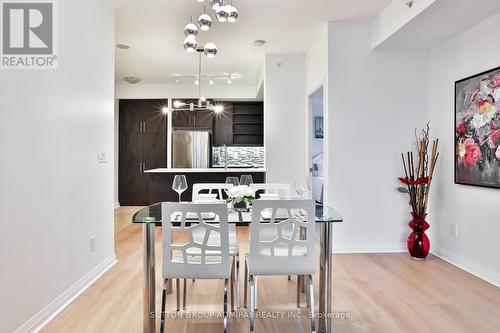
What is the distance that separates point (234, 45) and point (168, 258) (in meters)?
3.61

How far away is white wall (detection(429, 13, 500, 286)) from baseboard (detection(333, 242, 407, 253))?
1.34ft

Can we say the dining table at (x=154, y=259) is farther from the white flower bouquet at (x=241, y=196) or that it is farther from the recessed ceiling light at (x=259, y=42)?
the recessed ceiling light at (x=259, y=42)

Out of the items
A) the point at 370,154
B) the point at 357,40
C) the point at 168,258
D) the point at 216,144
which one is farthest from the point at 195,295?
the point at 216,144

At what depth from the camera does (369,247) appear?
394cm

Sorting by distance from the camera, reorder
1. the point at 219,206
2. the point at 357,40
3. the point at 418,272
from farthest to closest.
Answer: the point at 357,40
the point at 418,272
the point at 219,206

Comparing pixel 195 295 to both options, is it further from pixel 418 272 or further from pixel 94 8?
pixel 94 8

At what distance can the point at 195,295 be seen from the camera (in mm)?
2674

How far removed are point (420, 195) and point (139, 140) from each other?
19.2 ft

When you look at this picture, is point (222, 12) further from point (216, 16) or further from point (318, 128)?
point (318, 128)

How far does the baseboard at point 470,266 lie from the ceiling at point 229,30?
8.91ft

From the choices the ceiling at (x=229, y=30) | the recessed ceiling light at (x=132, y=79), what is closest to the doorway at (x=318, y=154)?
the ceiling at (x=229, y=30)

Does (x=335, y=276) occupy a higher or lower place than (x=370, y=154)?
lower

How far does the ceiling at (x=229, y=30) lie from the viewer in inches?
137

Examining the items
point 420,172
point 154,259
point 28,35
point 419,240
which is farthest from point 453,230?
point 28,35
